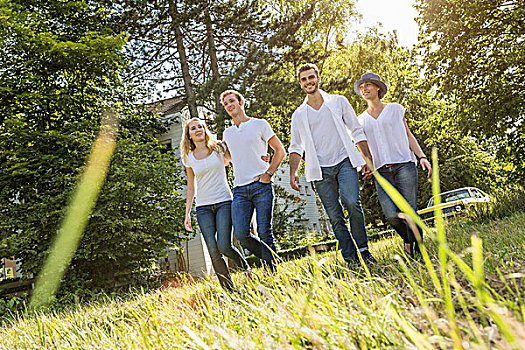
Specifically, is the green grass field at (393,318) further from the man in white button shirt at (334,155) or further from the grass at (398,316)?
the man in white button shirt at (334,155)

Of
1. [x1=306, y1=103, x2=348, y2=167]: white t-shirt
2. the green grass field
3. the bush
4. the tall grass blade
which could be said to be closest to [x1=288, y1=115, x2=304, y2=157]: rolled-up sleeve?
[x1=306, y1=103, x2=348, y2=167]: white t-shirt

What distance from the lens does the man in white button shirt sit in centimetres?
443

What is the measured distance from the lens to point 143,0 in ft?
58.0

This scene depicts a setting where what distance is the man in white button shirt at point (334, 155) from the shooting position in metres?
4.43

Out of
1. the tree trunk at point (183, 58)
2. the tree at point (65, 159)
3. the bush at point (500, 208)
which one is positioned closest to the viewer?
the bush at point (500, 208)

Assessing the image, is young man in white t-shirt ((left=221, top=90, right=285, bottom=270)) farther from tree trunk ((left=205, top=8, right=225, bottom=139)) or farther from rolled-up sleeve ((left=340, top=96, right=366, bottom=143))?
tree trunk ((left=205, top=8, right=225, bottom=139))

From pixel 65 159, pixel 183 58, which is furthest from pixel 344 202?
pixel 183 58

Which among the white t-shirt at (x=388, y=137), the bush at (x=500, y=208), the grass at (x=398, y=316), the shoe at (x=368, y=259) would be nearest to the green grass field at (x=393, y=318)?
the grass at (x=398, y=316)

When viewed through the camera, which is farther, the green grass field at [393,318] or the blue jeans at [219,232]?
the blue jeans at [219,232]

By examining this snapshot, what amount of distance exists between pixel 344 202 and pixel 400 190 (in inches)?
25.1

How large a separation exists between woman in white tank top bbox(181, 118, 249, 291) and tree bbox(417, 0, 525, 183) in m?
10.9

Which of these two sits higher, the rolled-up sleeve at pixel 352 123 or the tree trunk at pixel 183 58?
the tree trunk at pixel 183 58

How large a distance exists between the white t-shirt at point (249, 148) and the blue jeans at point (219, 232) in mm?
370

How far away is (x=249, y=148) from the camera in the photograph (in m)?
→ 5.06
